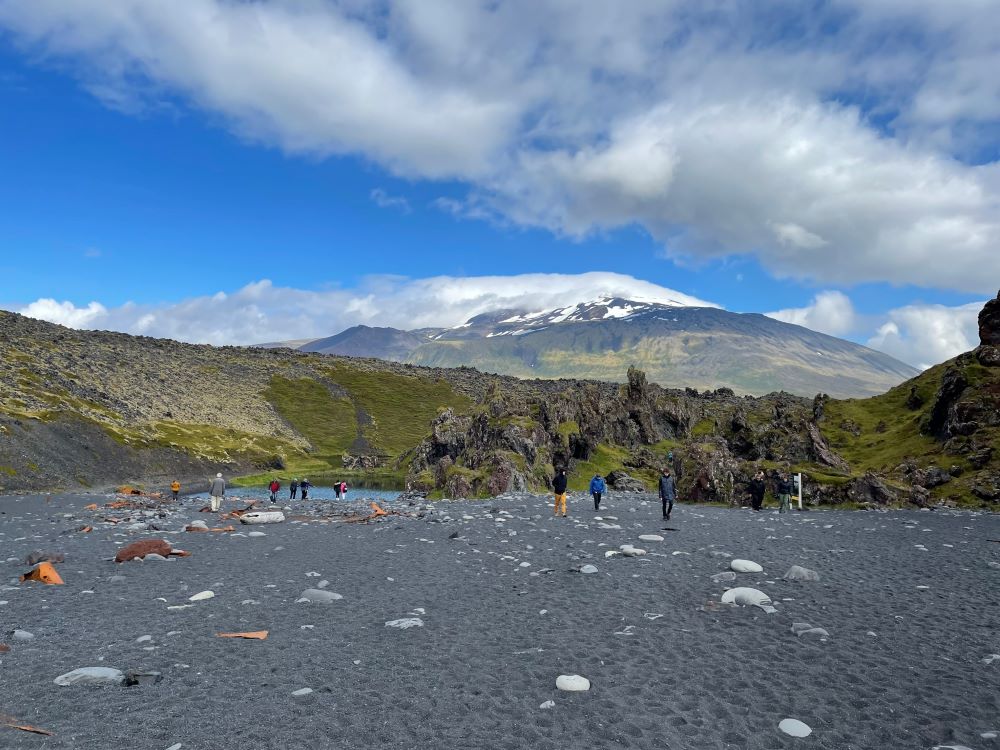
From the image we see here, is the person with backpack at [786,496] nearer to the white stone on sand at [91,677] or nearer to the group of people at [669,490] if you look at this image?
the group of people at [669,490]

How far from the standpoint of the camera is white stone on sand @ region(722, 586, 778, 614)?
525 inches

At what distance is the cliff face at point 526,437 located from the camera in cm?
4356

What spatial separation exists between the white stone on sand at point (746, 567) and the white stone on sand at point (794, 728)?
9305 mm

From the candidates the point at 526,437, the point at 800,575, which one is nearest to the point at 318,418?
the point at 526,437

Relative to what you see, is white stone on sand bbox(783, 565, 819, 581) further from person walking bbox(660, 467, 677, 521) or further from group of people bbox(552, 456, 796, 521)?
person walking bbox(660, 467, 677, 521)

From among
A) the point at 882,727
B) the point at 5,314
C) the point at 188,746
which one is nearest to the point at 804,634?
the point at 882,727

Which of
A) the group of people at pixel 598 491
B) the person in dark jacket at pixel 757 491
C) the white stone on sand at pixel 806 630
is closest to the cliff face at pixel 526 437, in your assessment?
the person in dark jacket at pixel 757 491

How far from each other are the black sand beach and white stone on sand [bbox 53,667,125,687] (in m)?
0.20

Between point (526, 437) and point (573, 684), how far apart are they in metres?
53.6

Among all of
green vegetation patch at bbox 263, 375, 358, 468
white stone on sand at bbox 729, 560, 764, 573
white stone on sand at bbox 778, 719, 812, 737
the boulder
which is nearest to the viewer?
white stone on sand at bbox 778, 719, 812, 737

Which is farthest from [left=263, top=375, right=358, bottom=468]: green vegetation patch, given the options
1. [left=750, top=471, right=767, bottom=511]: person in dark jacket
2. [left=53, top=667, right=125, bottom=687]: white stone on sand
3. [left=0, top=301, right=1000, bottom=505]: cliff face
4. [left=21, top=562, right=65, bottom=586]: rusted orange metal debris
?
[left=53, top=667, right=125, bottom=687]: white stone on sand

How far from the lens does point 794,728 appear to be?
7602 millimetres

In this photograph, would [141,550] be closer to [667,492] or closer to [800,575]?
[800,575]

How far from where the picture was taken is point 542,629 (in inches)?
487
